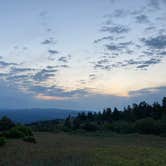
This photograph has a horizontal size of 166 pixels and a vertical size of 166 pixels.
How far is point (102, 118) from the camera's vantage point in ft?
331

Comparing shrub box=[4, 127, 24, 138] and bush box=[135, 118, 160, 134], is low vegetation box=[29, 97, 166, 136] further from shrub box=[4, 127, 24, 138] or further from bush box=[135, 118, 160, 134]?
shrub box=[4, 127, 24, 138]

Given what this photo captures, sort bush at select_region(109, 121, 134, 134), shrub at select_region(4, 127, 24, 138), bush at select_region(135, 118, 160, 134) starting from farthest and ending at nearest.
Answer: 1. bush at select_region(109, 121, 134, 134)
2. bush at select_region(135, 118, 160, 134)
3. shrub at select_region(4, 127, 24, 138)

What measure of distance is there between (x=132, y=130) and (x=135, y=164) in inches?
2163

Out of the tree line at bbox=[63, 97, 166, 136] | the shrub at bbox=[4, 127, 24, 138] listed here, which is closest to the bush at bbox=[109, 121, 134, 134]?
the tree line at bbox=[63, 97, 166, 136]

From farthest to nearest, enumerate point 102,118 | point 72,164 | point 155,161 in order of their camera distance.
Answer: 1. point 102,118
2. point 155,161
3. point 72,164

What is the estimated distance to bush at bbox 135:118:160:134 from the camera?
7288 cm

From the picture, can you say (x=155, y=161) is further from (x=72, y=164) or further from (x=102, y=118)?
(x=102, y=118)

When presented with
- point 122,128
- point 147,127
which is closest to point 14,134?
point 147,127

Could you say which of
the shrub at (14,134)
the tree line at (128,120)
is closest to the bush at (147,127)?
the tree line at (128,120)

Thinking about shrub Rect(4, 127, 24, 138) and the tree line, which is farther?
the tree line

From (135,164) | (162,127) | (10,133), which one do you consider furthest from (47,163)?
(162,127)

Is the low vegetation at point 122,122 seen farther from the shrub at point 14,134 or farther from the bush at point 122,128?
the shrub at point 14,134

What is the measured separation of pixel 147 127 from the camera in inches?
2916

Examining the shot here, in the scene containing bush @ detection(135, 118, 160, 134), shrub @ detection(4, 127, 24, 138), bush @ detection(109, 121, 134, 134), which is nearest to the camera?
shrub @ detection(4, 127, 24, 138)
